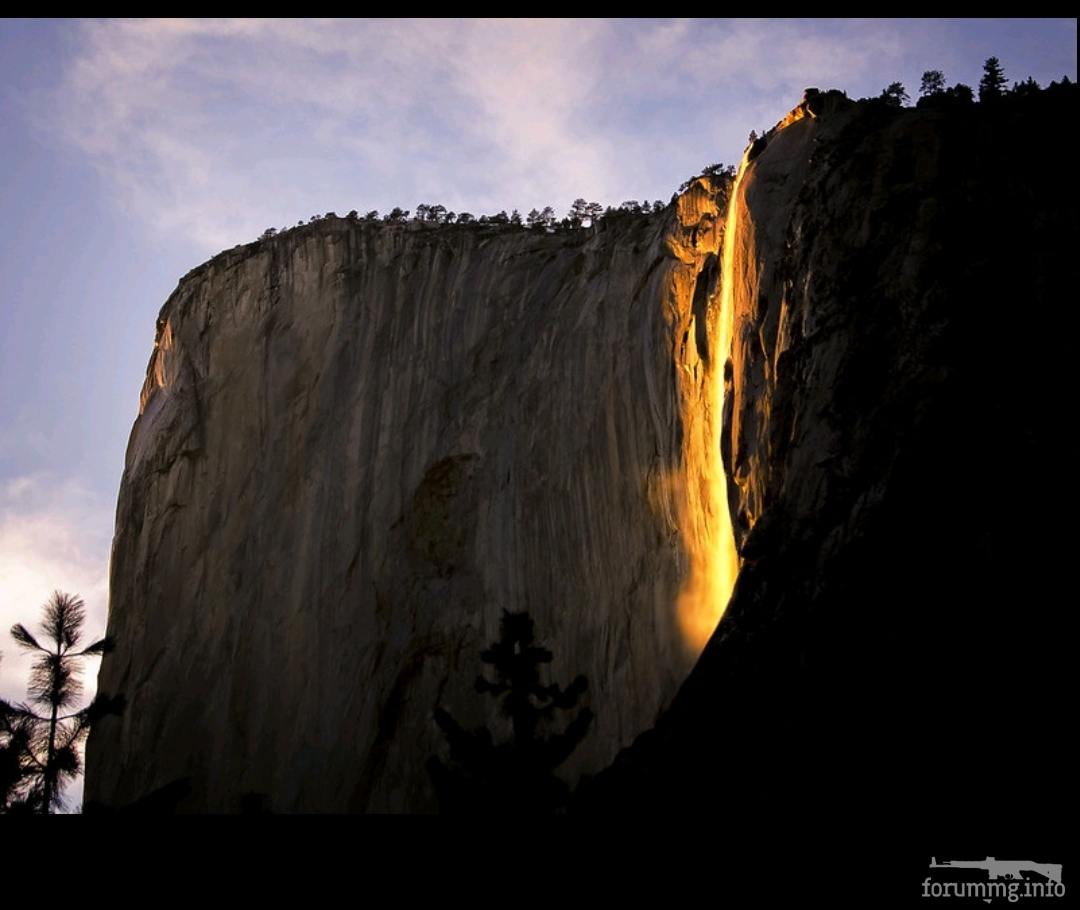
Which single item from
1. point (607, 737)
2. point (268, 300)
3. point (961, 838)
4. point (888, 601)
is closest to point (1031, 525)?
point (888, 601)

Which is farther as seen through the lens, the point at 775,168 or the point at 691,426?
the point at 691,426

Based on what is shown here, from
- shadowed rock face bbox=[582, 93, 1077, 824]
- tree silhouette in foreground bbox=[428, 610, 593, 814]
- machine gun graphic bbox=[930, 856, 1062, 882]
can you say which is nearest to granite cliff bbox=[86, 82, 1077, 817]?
shadowed rock face bbox=[582, 93, 1077, 824]

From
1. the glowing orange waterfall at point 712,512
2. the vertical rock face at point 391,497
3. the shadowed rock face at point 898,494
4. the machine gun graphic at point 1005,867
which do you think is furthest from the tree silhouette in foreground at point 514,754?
the vertical rock face at point 391,497

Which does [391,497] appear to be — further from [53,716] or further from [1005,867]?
[1005,867]

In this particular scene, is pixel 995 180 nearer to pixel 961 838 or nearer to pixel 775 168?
pixel 775 168

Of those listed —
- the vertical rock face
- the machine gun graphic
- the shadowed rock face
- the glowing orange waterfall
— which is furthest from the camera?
the vertical rock face

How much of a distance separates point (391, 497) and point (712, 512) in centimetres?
1001

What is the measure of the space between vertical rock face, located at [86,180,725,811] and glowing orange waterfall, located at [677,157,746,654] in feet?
1.28

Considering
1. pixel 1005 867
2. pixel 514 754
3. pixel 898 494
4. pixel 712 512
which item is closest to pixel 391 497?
pixel 712 512

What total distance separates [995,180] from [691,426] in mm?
8075

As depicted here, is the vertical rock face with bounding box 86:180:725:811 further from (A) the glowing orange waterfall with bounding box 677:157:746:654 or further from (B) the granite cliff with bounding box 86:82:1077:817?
(A) the glowing orange waterfall with bounding box 677:157:746:654

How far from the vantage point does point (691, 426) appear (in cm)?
2348

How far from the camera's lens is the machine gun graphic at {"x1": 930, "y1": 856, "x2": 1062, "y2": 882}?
8.26m

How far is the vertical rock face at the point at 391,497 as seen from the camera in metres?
25.0
